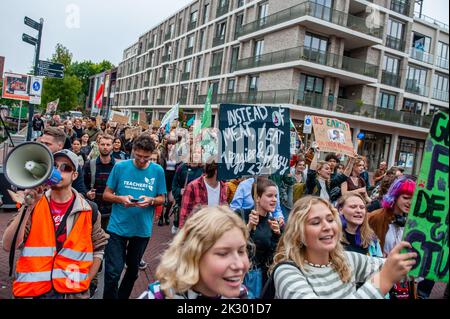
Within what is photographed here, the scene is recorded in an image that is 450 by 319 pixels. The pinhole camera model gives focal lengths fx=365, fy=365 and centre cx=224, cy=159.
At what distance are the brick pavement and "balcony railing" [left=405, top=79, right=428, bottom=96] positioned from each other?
2879cm

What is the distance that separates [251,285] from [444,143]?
6.59ft

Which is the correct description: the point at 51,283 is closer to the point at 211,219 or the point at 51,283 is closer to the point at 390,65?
the point at 211,219

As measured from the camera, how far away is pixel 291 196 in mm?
5871

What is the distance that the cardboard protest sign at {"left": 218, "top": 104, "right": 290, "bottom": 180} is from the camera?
3.63 meters

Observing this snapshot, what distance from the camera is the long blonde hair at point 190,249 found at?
1.71 meters

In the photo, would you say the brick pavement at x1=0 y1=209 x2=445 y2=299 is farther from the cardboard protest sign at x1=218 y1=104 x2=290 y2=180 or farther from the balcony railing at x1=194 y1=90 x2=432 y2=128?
the balcony railing at x1=194 y1=90 x2=432 y2=128

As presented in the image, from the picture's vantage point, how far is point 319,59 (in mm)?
24828

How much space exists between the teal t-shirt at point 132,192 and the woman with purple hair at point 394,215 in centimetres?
218

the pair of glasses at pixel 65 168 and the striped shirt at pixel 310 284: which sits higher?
the pair of glasses at pixel 65 168

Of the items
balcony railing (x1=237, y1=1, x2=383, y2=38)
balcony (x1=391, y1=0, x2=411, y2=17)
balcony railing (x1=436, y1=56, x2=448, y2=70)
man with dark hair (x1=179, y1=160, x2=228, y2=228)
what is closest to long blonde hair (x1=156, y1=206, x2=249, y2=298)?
man with dark hair (x1=179, y1=160, x2=228, y2=228)

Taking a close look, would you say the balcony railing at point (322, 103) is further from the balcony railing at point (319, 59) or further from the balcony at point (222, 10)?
the balcony at point (222, 10)

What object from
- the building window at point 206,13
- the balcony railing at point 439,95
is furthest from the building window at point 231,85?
the balcony railing at point 439,95

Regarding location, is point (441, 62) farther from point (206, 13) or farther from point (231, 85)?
point (206, 13)

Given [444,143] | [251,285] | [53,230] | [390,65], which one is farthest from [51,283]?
[390,65]
